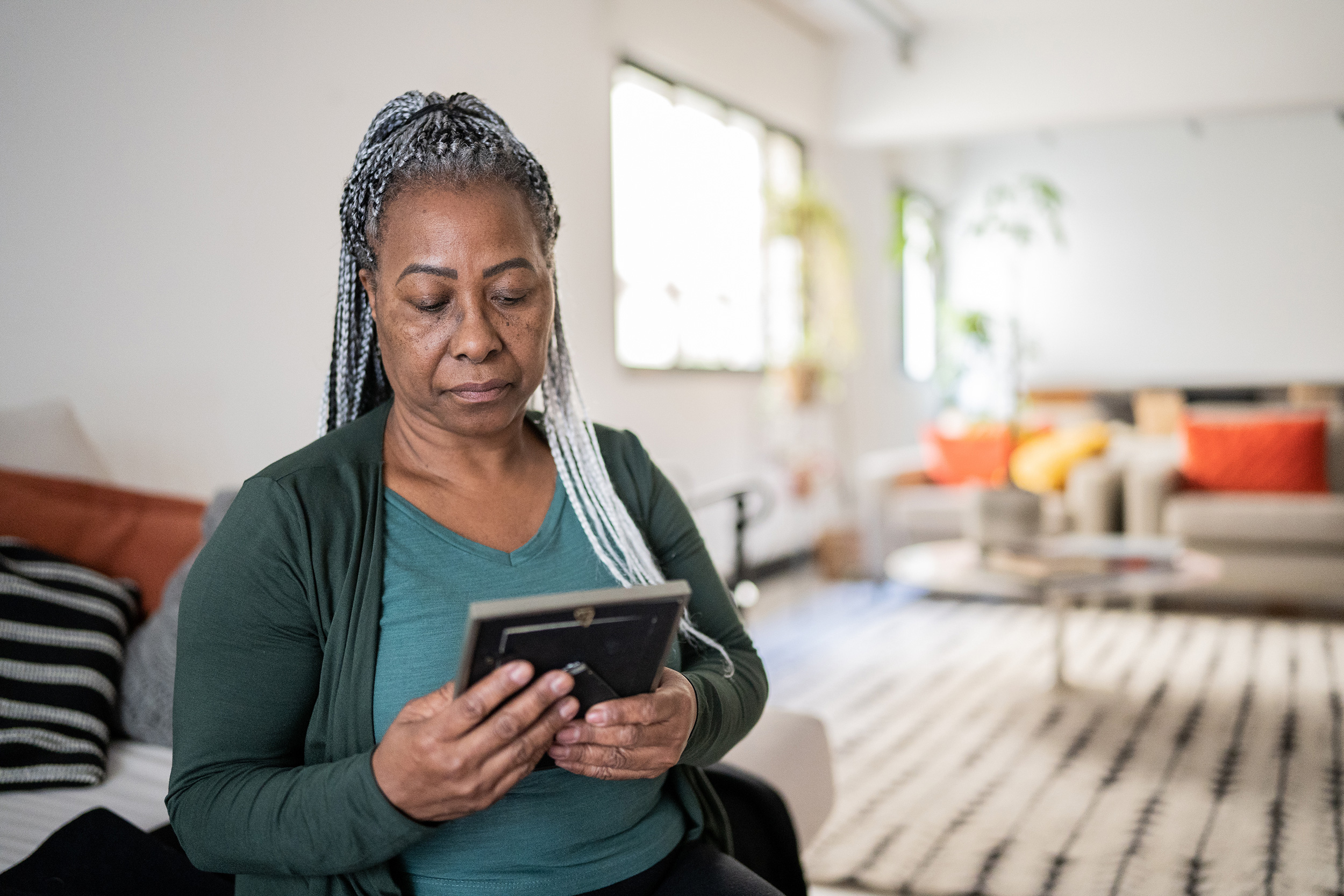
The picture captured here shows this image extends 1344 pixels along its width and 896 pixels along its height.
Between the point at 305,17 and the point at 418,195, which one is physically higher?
the point at 305,17

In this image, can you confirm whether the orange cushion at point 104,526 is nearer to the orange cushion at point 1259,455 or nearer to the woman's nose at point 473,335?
the woman's nose at point 473,335

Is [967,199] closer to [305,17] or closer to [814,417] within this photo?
[814,417]

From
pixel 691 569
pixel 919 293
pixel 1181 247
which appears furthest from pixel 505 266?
pixel 1181 247

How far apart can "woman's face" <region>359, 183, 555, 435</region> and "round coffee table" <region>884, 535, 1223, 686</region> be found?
270 cm

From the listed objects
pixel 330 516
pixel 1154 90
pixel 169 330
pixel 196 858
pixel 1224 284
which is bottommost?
pixel 196 858

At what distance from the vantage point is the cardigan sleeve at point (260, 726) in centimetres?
87

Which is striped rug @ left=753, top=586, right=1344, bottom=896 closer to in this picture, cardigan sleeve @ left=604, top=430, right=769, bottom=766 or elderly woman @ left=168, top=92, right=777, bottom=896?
cardigan sleeve @ left=604, top=430, right=769, bottom=766

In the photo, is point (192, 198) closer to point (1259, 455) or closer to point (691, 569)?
point (691, 569)

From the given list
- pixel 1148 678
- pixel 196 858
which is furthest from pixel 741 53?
pixel 196 858

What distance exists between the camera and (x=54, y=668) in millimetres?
1572

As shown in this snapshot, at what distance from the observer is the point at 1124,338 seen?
28.0 ft

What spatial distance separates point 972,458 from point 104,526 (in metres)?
4.60

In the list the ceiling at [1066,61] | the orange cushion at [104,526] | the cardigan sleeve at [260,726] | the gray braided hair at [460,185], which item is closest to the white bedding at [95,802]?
the orange cushion at [104,526]

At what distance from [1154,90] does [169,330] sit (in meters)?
5.03
